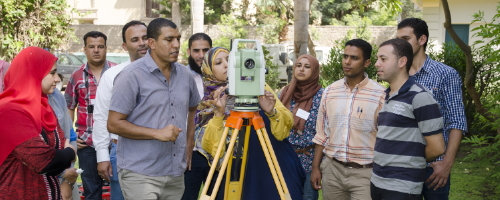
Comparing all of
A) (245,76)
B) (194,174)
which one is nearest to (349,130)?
(245,76)

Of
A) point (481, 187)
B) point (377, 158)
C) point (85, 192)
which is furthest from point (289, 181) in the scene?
point (481, 187)

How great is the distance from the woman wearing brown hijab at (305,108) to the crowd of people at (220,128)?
0.5 inches

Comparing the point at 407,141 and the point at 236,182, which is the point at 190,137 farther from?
the point at 407,141

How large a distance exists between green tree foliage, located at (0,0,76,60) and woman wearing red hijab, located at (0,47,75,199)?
8.11 metres

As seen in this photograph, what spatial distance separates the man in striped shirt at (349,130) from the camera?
3590mm

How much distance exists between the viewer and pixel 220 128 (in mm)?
3303

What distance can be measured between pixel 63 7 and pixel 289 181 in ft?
30.3

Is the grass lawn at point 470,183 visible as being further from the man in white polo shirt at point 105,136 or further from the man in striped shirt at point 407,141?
the man in white polo shirt at point 105,136

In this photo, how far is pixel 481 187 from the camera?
661cm

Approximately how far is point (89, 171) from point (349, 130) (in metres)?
2.49

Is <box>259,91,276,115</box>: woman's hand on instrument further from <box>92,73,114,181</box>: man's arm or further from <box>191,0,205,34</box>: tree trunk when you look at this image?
<box>191,0,205,34</box>: tree trunk

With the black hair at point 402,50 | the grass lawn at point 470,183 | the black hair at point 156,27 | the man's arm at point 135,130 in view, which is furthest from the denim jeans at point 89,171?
the grass lawn at point 470,183

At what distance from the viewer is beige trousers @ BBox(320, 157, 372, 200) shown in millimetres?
3578

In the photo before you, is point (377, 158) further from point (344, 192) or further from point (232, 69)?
point (232, 69)
